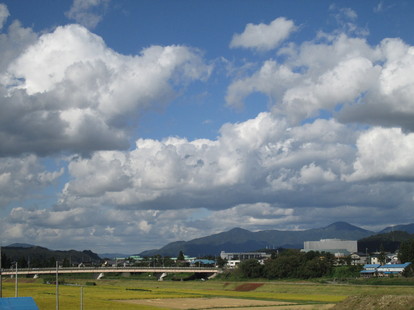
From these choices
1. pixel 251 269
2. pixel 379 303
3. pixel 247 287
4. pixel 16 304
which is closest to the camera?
pixel 16 304

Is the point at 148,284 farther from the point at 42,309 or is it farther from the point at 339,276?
the point at 42,309

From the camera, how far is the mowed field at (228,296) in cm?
8562

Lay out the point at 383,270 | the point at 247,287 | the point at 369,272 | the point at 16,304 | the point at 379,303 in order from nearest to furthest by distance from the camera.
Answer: the point at 16,304
the point at 379,303
the point at 247,287
the point at 369,272
the point at 383,270

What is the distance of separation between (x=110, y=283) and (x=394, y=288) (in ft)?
365

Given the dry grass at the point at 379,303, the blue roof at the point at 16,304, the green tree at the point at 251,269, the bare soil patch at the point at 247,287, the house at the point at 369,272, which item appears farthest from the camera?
the green tree at the point at 251,269

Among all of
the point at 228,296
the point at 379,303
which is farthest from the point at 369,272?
the point at 379,303

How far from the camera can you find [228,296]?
114m

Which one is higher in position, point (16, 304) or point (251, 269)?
point (16, 304)

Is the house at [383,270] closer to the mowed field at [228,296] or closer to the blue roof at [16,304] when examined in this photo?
the mowed field at [228,296]

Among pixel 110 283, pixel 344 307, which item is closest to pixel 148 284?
pixel 110 283

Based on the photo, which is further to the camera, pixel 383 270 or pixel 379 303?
pixel 383 270

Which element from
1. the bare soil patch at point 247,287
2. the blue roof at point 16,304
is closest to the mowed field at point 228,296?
the bare soil patch at point 247,287

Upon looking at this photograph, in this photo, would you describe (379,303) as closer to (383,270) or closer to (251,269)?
(251,269)

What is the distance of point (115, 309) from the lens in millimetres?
79188
